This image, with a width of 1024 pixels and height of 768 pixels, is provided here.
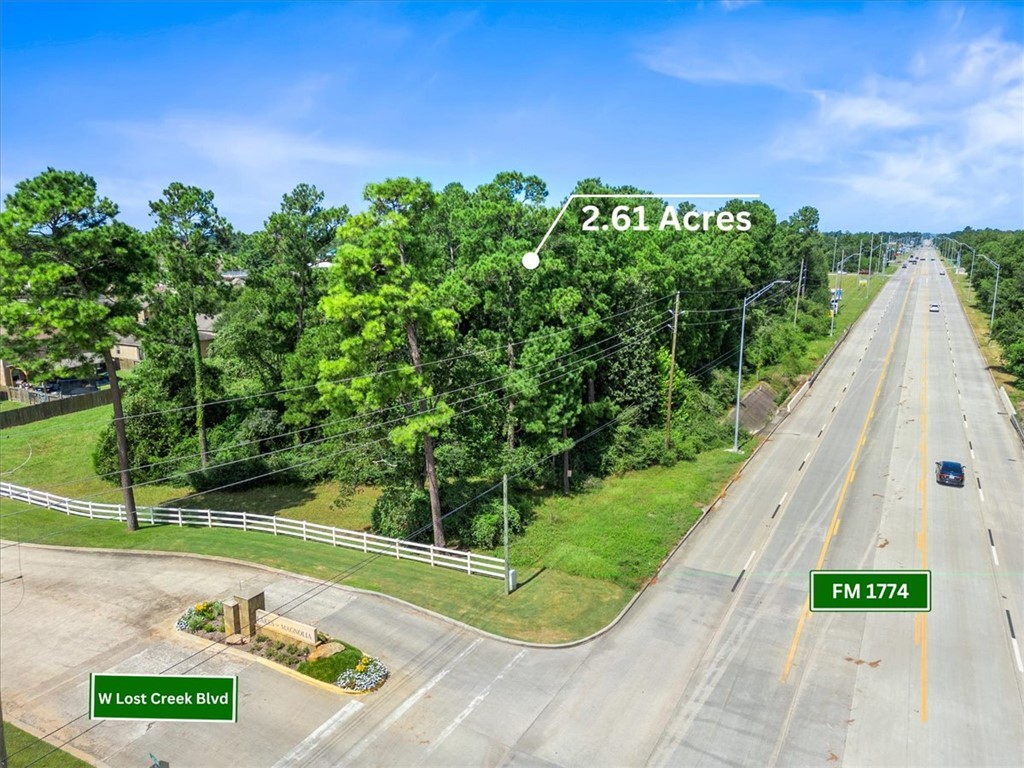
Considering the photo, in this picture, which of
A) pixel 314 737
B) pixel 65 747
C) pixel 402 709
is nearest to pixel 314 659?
pixel 314 737

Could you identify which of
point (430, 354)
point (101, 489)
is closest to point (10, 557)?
point (101, 489)

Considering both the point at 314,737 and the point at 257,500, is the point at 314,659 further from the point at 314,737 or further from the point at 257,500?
the point at 257,500

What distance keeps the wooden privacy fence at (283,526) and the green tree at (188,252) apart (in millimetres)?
6608

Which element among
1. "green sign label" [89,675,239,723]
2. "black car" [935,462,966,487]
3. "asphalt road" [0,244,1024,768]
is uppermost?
"green sign label" [89,675,239,723]

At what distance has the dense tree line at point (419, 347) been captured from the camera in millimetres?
23656

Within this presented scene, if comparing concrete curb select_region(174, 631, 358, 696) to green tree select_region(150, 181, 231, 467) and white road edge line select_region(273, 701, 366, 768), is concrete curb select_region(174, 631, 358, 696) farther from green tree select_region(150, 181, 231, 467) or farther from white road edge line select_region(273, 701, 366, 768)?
green tree select_region(150, 181, 231, 467)

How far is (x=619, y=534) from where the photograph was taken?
26953mm

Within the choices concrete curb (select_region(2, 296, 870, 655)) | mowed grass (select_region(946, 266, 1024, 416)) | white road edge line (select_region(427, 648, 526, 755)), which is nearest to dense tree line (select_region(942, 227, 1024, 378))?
mowed grass (select_region(946, 266, 1024, 416))

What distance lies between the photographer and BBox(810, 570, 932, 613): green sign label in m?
16.2

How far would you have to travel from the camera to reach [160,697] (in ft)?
34.3

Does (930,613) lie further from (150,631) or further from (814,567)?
(150,631)

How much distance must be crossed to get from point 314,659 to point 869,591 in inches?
599

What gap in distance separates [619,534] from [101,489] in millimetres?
28723

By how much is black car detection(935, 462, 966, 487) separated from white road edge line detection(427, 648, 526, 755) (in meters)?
24.9
